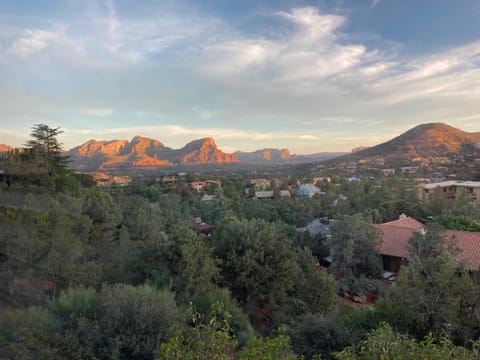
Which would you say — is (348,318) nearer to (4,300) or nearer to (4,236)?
(4,300)

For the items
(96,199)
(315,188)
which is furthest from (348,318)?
(315,188)

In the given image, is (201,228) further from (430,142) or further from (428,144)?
(430,142)

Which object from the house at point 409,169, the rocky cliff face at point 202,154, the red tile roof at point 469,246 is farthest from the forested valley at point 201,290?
the rocky cliff face at point 202,154

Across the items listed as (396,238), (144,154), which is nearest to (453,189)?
(396,238)

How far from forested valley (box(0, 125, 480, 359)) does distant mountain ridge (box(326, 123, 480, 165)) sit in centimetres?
5698

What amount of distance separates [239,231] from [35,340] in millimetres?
7237

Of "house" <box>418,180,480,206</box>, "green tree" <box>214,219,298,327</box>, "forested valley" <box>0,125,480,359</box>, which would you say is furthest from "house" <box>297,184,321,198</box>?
"green tree" <box>214,219,298,327</box>

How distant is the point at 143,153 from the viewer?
135 metres

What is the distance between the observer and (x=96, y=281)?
32.2 feet

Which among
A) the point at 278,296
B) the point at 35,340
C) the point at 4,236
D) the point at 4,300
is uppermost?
the point at 4,236

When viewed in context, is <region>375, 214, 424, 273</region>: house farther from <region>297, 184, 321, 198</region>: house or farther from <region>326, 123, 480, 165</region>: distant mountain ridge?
<region>326, 123, 480, 165</region>: distant mountain ridge

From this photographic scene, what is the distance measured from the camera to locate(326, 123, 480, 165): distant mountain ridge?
224ft

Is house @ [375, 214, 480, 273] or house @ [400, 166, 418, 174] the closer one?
house @ [375, 214, 480, 273]

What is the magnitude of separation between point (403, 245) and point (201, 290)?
41.8 feet
